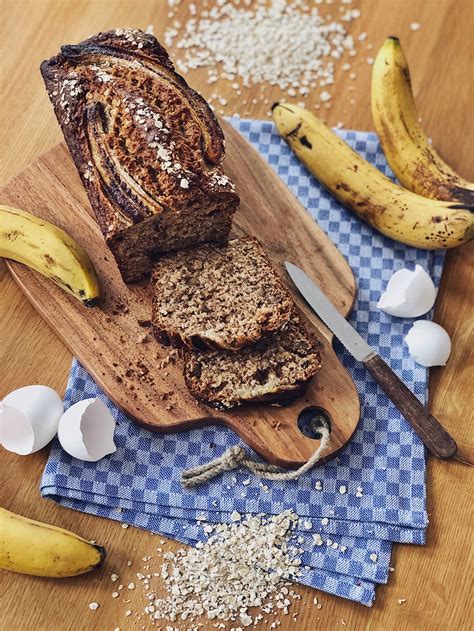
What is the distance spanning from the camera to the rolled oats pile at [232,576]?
9.38 feet

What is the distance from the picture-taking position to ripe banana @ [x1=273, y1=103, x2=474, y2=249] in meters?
3.38

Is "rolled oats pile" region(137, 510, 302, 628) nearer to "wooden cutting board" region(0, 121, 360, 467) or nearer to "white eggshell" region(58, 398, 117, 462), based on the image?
"wooden cutting board" region(0, 121, 360, 467)

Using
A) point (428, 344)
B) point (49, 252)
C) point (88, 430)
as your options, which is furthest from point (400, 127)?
point (88, 430)

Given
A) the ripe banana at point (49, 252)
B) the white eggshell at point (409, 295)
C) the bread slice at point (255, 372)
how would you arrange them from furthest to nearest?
the white eggshell at point (409, 295) < the ripe banana at point (49, 252) < the bread slice at point (255, 372)

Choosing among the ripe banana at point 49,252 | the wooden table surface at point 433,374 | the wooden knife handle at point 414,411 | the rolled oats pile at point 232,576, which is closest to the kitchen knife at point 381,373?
the wooden knife handle at point 414,411

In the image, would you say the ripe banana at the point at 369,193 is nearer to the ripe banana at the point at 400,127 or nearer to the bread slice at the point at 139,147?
the ripe banana at the point at 400,127

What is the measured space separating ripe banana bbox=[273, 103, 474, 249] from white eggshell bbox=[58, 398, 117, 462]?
137 centimetres

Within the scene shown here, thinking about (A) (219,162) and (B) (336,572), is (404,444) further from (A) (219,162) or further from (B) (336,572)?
(A) (219,162)

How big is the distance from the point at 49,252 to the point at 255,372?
901mm

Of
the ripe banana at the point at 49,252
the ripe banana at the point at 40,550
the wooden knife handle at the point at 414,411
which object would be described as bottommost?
the wooden knife handle at the point at 414,411

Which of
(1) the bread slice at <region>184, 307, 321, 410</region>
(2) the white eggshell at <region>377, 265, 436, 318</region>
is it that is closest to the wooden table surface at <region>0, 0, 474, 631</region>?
(2) the white eggshell at <region>377, 265, 436, 318</region>

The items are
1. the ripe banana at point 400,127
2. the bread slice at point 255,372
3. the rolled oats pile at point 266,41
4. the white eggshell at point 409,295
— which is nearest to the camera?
the bread slice at point 255,372

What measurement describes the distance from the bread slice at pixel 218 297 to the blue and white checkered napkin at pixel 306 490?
14.6 inches

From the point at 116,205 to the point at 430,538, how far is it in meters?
1.64
